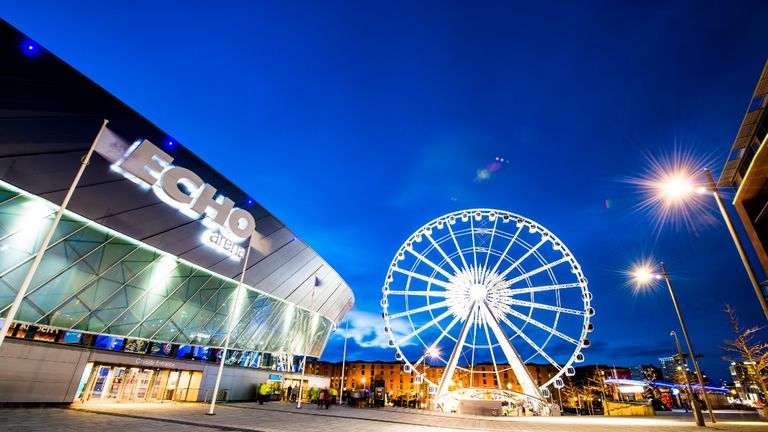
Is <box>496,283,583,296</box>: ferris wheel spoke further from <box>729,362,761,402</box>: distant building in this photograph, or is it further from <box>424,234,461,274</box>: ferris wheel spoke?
<box>729,362,761,402</box>: distant building

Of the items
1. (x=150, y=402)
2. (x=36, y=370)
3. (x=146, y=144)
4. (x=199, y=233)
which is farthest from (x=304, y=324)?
(x=146, y=144)

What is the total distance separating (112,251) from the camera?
61.7 ft

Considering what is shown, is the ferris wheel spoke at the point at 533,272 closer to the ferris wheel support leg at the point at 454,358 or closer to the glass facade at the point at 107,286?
the ferris wheel support leg at the point at 454,358

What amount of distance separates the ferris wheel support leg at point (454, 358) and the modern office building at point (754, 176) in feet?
66.3

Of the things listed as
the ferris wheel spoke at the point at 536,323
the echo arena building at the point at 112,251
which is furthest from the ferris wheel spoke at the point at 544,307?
the echo arena building at the point at 112,251

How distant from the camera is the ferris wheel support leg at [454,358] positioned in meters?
31.6

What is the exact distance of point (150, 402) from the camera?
22.8 m

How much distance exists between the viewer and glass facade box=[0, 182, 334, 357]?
1562cm

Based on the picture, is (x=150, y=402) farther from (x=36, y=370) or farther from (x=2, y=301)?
(x=2, y=301)

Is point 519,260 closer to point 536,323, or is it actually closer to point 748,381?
point 536,323

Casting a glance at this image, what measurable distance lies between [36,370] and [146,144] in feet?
41.0

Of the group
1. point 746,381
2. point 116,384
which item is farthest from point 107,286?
point 746,381

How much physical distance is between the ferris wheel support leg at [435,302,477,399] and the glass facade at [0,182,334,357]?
17.7m

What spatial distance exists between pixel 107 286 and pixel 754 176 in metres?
36.4
